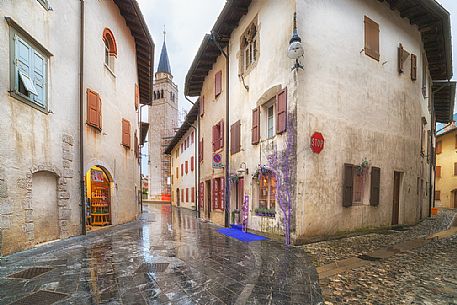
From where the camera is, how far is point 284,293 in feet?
12.1

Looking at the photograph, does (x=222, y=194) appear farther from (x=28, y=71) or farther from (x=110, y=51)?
(x=28, y=71)

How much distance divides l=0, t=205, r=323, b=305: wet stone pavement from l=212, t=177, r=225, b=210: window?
194 inches

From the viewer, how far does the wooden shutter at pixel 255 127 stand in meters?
8.80

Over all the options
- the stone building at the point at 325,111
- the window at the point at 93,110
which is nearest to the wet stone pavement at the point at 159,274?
the stone building at the point at 325,111

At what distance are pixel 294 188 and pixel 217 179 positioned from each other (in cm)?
608

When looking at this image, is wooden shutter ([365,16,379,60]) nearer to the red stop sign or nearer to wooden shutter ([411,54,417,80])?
wooden shutter ([411,54,417,80])

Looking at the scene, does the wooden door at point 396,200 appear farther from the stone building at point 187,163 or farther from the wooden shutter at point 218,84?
the stone building at point 187,163

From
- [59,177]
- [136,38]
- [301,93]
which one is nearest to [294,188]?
[301,93]

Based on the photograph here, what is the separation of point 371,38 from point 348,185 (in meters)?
5.07

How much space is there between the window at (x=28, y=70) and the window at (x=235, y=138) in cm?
623

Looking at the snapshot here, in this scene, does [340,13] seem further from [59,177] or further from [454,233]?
[59,177]

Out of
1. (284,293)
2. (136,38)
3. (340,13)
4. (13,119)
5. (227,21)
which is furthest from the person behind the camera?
(136,38)

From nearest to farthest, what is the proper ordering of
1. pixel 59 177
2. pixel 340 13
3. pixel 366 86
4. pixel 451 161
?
1. pixel 59 177
2. pixel 340 13
3. pixel 366 86
4. pixel 451 161

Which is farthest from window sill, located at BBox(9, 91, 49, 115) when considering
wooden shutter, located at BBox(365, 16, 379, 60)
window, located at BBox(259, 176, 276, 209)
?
wooden shutter, located at BBox(365, 16, 379, 60)
